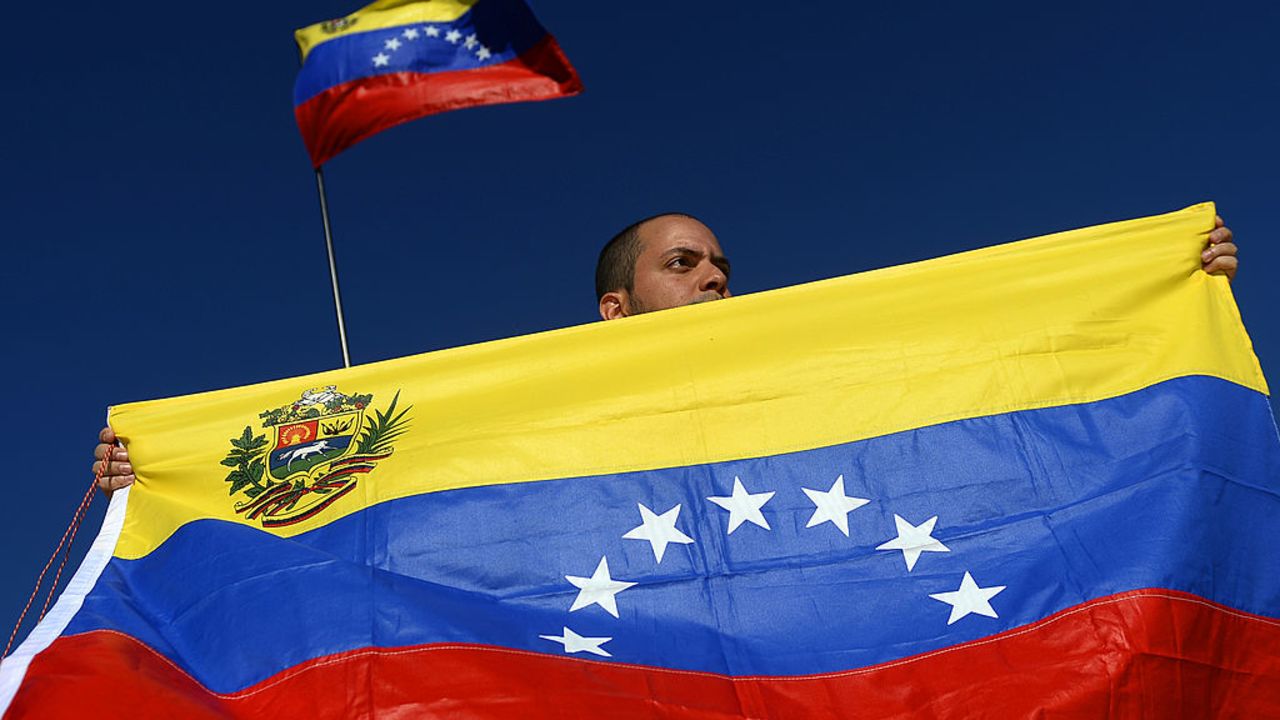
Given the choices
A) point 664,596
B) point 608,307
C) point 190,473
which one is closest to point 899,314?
point 664,596

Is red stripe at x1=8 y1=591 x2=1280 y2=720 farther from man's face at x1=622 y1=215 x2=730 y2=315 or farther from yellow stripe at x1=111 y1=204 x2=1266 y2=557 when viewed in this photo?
man's face at x1=622 y1=215 x2=730 y2=315

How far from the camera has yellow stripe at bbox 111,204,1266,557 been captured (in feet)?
15.0

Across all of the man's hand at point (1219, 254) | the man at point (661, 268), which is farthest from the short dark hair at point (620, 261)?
the man's hand at point (1219, 254)

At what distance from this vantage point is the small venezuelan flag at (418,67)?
18.7ft

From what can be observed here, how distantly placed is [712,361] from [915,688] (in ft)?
5.73

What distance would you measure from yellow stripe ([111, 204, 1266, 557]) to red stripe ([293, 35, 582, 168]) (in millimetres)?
1355

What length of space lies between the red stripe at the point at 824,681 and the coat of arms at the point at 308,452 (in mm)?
949

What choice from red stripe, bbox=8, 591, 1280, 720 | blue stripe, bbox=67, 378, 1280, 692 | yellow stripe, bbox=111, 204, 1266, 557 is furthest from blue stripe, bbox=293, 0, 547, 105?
red stripe, bbox=8, 591, 1280, 720

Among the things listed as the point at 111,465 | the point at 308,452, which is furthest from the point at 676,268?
the point at 111,465

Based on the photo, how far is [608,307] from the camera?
6.89 m

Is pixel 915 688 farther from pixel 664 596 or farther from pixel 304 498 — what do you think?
pixel 304 498

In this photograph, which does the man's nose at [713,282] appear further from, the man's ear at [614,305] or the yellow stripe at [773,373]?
the yellow stripe at [773,373]

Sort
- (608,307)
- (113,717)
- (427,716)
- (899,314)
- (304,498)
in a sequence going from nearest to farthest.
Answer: (113,717) → (427,716) → (304,498) → (899,314) → (608,307)

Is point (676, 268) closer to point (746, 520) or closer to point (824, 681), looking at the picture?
point (746, 520)
